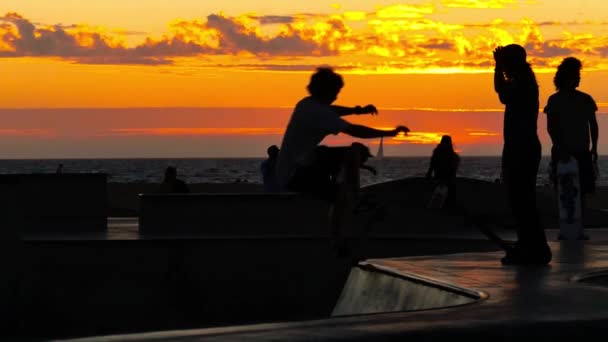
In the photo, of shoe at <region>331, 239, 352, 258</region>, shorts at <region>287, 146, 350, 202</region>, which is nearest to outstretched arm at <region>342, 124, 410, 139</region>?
shorts at <region>287, 146, 350, 202</region>

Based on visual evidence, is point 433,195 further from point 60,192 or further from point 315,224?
point 60,192

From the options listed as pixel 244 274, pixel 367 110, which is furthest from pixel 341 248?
pixel 244 274

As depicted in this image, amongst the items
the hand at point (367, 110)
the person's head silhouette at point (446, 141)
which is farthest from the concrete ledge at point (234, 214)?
the hand at point (367, 110)

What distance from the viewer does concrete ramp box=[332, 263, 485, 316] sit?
28.2ft

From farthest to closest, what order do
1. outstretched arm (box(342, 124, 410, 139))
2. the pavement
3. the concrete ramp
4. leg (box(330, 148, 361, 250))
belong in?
leg (box(330, 148, 361, 250)) < outstretched arm (box(342, 124, 410, 139)) < the concrete ramp < the pavement

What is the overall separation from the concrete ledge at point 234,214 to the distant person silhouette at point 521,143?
7811mm

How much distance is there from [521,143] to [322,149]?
6.02ft

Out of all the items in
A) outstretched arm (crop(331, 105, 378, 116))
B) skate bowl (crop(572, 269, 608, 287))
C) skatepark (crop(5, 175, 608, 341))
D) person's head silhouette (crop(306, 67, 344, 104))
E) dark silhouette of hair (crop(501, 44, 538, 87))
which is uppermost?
dark silhouette of hair (crop(501, 44, 538, 87))

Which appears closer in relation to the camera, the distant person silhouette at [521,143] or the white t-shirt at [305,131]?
the white t-shirt at [305,131]

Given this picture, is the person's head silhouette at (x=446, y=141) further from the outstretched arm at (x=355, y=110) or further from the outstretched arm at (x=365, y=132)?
the outstretched arm at (x=365, y=132)

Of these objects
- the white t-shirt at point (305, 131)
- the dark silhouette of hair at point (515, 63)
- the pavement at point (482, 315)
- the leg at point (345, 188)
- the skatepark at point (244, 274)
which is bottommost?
the skatepark at point (244, 274)

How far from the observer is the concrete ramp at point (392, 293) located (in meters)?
8.59

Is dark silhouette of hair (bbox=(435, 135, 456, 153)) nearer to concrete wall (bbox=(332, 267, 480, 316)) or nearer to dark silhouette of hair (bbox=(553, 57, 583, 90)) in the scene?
dark silhouette of hair (bbox=(553, 57, 583, 90))

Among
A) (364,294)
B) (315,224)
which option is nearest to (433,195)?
(315,224)
